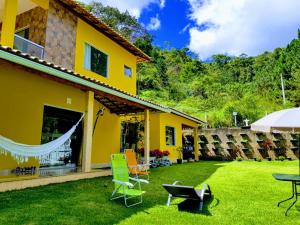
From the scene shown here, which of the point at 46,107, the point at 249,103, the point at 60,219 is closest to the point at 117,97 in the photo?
the point at 46,107

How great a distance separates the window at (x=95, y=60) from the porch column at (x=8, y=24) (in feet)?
11.3

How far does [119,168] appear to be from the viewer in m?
5.82

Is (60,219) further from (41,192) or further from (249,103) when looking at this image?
(249,103)

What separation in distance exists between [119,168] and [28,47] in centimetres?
536

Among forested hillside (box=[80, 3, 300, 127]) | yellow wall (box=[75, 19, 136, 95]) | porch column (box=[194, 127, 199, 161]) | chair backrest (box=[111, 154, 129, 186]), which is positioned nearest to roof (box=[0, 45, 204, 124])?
chair backrest (box=[111, 154, 129, 186])

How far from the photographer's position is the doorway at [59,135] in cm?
846

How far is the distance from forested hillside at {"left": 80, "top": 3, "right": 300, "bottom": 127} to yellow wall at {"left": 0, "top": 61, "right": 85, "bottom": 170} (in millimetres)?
17640

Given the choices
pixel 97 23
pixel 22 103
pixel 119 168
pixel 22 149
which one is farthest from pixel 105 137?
pixel 22 149

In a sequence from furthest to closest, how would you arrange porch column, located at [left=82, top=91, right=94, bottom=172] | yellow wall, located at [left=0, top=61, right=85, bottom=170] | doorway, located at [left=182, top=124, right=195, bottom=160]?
doorway, located at [left=182, top=124, right=195, bottom=160] → porch column, located at [left=82, top=91, right=94, bottom=172] → yellow wall, located at [left=0, top=61, right=85, bottom=170]

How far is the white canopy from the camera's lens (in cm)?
433

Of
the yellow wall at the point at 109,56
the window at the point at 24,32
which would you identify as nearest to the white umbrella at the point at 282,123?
the yellow wall at the point at 109,56

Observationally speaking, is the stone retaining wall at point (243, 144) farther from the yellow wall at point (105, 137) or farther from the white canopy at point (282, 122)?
the white canopy at point (282, 122)

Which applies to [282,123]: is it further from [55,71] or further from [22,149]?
[22,149]

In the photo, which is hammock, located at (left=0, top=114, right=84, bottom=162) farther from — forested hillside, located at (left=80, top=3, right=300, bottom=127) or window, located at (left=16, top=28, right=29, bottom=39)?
forested hillside, located at (left=80, top=3, right=300, bottom=127)
